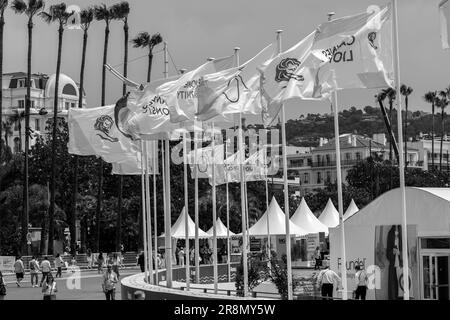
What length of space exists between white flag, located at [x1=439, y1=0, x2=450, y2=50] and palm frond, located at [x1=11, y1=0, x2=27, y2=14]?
2317 inches

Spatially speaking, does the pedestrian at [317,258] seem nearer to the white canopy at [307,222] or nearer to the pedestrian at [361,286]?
the white canopy at [307,222]

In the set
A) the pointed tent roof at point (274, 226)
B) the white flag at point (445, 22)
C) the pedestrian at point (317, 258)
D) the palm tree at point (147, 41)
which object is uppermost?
the palm tree at point (147, 41)

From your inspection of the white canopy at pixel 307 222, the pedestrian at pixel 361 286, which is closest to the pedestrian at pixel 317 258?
the white canopy at pixel 307 222

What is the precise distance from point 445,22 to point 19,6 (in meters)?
59.3

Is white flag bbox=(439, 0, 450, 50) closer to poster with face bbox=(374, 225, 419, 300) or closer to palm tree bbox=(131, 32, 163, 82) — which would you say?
poster with face bbox=(374, 225, 419, 300)

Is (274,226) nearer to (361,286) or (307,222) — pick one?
(307,222)

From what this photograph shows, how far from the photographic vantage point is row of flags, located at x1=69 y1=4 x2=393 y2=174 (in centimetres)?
2123

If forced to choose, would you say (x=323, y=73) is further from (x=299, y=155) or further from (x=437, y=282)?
(x=299, y=155)

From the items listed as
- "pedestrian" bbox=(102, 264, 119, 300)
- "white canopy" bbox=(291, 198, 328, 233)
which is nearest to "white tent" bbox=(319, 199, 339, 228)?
"white canopy" bbox=(291, 198, 328, 233)

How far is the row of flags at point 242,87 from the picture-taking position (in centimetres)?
2123

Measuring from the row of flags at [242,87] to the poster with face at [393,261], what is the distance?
6219 millimetres

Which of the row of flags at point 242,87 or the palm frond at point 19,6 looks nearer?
the row of flags at point 242,87

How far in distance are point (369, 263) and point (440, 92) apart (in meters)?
96.1

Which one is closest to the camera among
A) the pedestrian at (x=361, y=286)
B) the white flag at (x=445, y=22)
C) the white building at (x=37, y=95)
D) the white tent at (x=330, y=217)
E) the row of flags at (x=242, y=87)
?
the white flag at (x=445, y=22)
